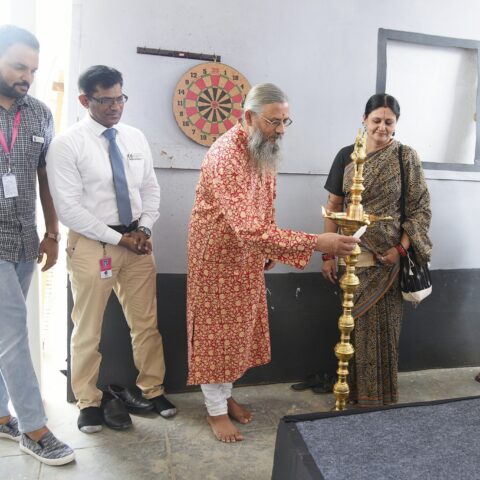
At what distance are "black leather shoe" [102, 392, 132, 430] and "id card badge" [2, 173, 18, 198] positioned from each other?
1.19 meters

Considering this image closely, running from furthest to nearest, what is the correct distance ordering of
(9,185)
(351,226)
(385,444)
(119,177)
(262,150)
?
1. (119,177)
2. (262,150)
3. (9,185)
4. (351,226)
5. (385,444)

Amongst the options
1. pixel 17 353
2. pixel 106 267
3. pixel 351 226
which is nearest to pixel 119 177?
pixel 106 267

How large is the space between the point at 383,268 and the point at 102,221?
1495 mm

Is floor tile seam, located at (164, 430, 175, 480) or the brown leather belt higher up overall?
the brown leather belt

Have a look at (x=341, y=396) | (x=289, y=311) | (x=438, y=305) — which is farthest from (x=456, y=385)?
(x=341, y=396)

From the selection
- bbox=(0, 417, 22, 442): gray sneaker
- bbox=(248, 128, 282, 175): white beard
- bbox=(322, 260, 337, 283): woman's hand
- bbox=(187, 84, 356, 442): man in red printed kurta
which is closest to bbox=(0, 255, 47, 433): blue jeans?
bbox=(0, 417, 22, 442): gray sneaker

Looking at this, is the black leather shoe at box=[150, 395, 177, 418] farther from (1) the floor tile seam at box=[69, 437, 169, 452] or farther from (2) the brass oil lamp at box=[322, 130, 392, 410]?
(2) the brass oil lamp at box=[322, 130, 392, 410]

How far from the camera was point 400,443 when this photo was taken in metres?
1.26

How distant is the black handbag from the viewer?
8.54 ft

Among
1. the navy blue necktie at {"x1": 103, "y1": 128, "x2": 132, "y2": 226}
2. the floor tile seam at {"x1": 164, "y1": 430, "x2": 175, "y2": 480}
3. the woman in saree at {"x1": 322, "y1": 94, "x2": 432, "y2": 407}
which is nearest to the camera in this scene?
the floor tile seam at {"x1": 164, "y1": 430, "x2": 175, "y2": 480}

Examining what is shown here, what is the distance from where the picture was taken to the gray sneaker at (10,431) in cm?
232

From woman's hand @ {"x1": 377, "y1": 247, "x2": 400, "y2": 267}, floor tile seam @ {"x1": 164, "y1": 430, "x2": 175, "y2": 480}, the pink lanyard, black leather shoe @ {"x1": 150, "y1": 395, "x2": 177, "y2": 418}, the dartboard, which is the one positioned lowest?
floor tile seam @ {"x1": 164, "y1": 430, "x2": 175, "y2": 480}

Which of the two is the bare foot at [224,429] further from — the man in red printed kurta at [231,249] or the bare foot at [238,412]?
the bare foot at [238,412]

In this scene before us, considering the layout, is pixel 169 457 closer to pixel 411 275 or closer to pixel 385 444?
pixel 385 444
